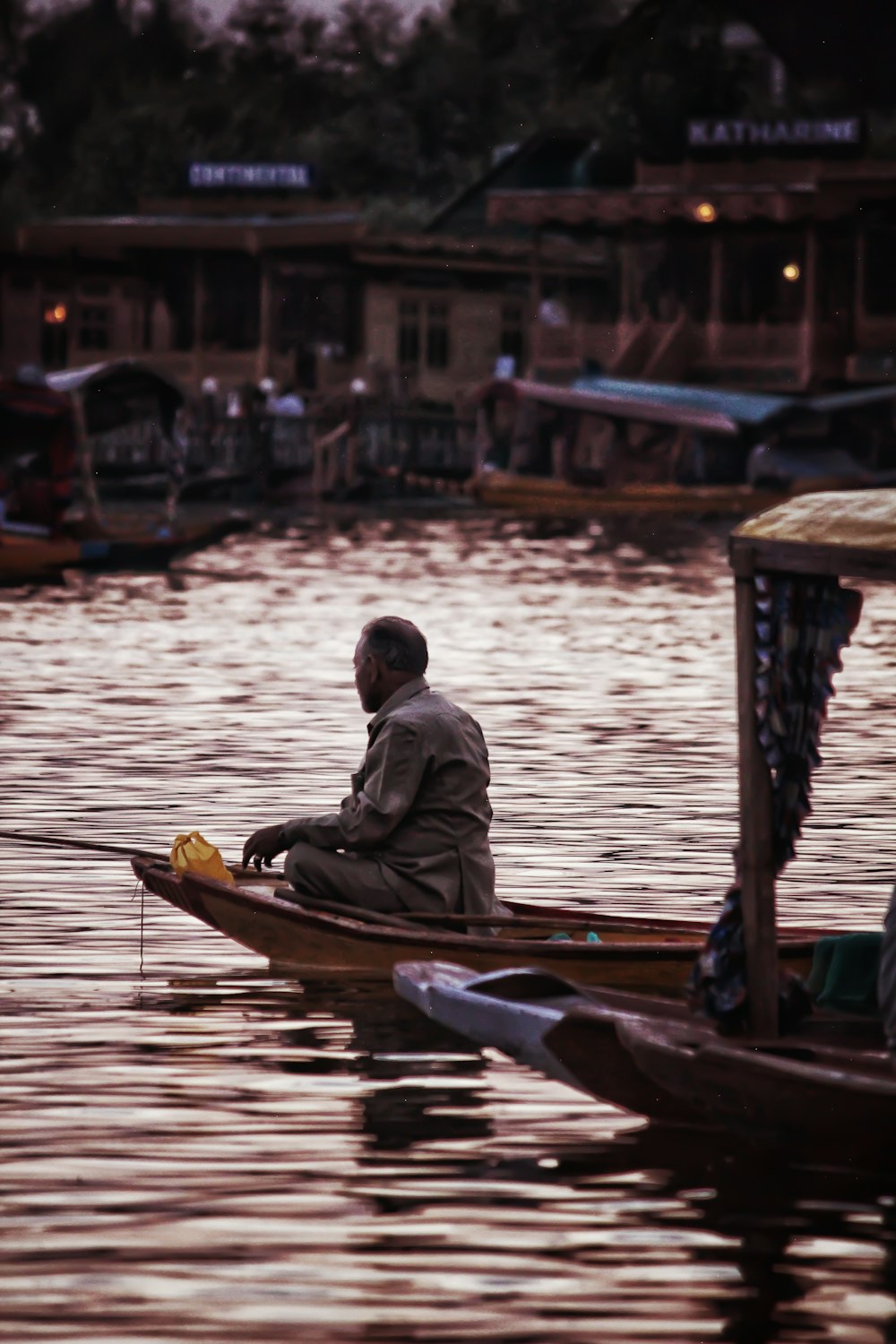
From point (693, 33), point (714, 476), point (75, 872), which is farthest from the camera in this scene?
point (693, 33)

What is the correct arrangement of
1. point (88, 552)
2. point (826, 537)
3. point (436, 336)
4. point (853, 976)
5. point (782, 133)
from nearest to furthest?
point (826, 537) < point (853, 976) < point (88, 552) < point (782, 133) < point (436, 336)

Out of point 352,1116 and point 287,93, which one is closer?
point 352,1116

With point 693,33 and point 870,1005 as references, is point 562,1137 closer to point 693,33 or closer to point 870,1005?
point 870,1005

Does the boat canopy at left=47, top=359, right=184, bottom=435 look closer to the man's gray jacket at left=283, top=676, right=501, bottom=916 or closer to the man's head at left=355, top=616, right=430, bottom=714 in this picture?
the man's gray jacket at left=283, top=676, right=501, bottom=916

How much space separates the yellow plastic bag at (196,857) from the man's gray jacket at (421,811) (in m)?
0.66

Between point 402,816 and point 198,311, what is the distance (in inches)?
1683

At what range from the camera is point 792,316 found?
48.2m

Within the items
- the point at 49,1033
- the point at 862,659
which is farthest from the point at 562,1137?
the point at 862,659

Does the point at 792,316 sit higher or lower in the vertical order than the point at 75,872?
higher

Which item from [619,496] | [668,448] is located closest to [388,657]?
[619,496]

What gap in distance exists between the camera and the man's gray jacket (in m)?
8.34

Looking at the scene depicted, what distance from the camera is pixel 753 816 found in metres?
6.57

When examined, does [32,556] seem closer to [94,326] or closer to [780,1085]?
[94,326]

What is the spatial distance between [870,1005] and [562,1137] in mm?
969
